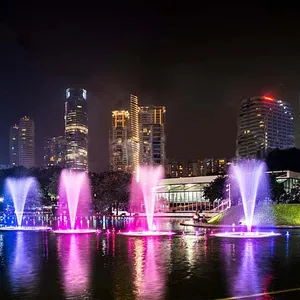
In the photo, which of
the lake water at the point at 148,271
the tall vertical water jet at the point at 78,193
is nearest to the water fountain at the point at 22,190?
the tall vertical water jet at the point at 78,193

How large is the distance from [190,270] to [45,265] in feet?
17.4

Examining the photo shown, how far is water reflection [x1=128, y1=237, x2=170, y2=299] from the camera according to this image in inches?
518

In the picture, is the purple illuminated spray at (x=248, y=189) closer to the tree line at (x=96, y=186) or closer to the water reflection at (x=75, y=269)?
the water reflection at (x=75, y=269)

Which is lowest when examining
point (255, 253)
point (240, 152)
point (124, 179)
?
point (255, 253)

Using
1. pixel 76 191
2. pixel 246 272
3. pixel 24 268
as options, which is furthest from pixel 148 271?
pixel 76 191

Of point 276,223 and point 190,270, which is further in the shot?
point 276,223

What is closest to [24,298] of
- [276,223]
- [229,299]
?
[229,299]

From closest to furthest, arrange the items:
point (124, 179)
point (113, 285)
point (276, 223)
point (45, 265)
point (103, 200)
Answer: point (113, 285), point (45, 265), point (276, 223), point (103, 200), point (124, 179)

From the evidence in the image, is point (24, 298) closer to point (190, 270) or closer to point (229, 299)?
point (229, 299)

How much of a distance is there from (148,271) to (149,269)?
456 mm

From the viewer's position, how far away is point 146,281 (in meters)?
14.6

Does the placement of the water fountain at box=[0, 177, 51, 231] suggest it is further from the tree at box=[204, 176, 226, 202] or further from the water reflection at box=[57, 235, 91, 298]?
the water reflection at box=[57, 235, 91, 298]

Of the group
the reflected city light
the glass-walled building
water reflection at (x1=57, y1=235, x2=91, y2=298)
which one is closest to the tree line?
the glass-walled building

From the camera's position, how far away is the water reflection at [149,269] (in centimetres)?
1315
